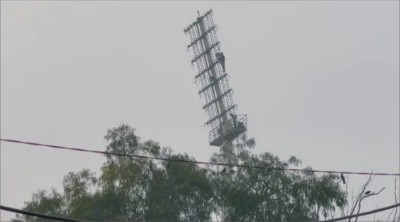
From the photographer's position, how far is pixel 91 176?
39781 millimetres

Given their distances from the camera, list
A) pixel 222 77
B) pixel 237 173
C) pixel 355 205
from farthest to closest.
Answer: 1. pixel 222 77
2. pixel 237 173
3. pixel 355 205

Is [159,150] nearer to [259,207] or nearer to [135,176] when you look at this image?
[135,176]

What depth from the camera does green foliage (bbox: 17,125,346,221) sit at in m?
38.7

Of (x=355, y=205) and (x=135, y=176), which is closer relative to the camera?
(x=355, y=205)

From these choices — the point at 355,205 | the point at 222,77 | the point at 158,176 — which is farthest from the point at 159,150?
the point at 355,205

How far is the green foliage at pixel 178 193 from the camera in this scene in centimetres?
3869

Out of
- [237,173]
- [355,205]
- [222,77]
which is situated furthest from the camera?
[222,77]

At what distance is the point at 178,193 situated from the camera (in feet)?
131

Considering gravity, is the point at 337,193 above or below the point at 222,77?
below

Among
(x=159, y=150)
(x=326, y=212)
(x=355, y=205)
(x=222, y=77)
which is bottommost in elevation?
(x=355, y=205)

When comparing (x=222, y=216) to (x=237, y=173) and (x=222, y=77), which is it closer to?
(x=237, y=173)

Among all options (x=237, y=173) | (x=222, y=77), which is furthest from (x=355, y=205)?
(x=222, y=77)

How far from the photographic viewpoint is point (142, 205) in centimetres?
3959

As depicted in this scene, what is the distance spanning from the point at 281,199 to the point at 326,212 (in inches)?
95.8
